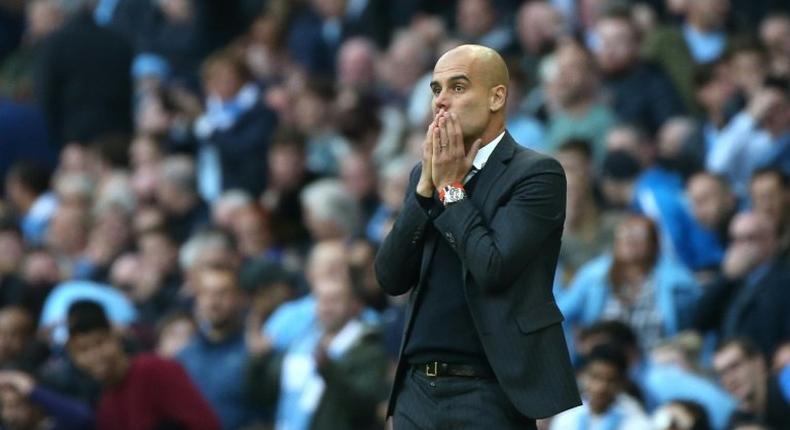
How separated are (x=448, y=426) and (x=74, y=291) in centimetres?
668

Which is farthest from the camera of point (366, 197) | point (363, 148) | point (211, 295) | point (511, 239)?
point (363, 148)

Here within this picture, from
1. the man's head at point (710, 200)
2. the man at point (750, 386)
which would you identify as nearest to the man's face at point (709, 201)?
the man's head at point (710, 200)

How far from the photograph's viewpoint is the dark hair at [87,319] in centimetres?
907

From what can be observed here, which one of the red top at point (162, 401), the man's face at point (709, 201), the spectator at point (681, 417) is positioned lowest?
the spectator at point (681, 417)

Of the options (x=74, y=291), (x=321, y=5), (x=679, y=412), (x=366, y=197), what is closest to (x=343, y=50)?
(x=321, y=5)

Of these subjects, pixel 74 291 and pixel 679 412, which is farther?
pixel 74 291

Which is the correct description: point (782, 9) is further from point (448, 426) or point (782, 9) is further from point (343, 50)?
point (448, 426)

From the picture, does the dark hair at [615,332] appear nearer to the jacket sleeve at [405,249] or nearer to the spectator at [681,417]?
the spectator at [681,417]

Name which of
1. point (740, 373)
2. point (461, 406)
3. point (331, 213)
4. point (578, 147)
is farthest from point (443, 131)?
point (331, 213)

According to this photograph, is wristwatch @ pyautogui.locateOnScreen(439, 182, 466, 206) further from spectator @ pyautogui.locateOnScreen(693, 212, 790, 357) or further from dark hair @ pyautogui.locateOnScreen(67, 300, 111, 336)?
spectator @ pyautogui.locateOnScreen(693, 212, 790, 357)

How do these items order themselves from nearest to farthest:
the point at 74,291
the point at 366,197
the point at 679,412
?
the point at 679,412, the point at 74,291, the point at 366,197

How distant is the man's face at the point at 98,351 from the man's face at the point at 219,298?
1.63 m

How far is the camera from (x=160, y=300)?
1252 centimetres

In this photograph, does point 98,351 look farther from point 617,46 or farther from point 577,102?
point 617,46
